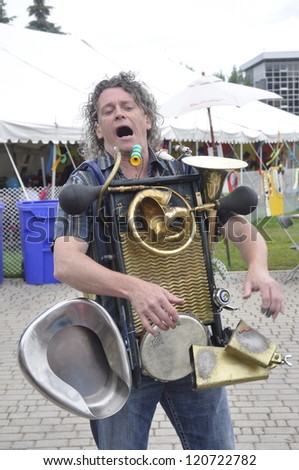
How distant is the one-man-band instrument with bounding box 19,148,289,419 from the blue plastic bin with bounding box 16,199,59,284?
5.45 metres

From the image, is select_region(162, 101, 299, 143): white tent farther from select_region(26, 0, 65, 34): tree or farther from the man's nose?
select_region(26, 0, 65, 34): tree

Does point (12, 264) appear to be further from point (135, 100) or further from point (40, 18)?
point (40, 18)

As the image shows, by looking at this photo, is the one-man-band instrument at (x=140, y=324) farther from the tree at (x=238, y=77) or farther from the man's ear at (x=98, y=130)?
the tree at (x=238, y=77)

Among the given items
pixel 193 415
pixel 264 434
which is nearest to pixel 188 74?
pixel 264 434

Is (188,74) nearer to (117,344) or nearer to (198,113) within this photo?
(198,113)

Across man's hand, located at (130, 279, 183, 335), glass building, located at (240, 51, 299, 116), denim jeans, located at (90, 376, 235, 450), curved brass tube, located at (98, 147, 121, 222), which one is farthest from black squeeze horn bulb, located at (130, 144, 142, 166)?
glass building, located at (240, 51, 299, 116)

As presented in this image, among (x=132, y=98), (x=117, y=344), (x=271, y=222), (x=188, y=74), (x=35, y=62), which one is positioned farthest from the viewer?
(x=188, y=74)

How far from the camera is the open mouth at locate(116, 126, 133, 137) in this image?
1842mm

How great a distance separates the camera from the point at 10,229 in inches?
336

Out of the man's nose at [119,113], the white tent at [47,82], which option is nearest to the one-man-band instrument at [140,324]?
the man's nose at [119,113]

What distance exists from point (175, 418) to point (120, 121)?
1.08 metres

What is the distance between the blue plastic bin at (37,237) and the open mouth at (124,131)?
5.25m

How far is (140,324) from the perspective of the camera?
1.61 metres
